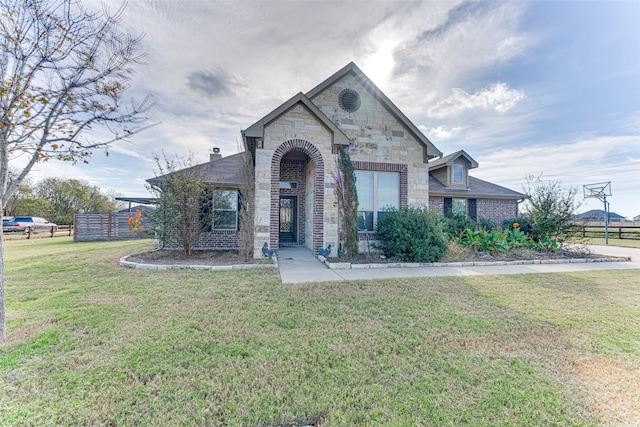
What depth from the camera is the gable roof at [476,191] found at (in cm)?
1473

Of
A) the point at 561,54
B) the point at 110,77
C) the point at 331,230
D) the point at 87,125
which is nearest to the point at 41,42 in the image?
the point at 110,77

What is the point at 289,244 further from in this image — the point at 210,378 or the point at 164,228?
the point at 210,378

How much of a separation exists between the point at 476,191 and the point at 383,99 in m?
9.18

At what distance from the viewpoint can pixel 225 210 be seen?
10.8m

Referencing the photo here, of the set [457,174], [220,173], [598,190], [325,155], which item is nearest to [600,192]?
[598,190]

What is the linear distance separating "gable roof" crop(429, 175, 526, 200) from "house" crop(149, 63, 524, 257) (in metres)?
4.57

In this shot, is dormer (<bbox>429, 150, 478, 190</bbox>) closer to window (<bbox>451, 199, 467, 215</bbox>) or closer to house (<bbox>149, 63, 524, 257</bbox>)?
window (<bbox>451, 199, 467, 215</bbox>)

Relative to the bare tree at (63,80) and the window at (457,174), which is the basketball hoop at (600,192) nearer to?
the window at (457,174)

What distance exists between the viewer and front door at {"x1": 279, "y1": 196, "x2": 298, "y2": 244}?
1262cm

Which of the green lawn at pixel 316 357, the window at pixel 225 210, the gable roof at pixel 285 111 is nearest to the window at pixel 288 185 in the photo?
the window at pixel 225 210

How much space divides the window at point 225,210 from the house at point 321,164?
40 mm

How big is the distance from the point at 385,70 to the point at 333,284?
32.9 ft

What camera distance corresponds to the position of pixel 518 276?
6.95 meters

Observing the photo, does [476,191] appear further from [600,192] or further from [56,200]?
[56,200]
